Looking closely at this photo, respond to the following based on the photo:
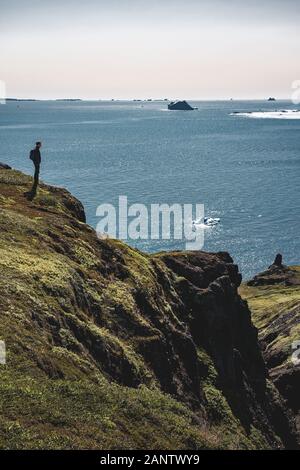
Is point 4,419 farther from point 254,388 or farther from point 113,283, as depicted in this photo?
point 254,388

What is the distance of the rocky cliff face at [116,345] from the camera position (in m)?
19.7

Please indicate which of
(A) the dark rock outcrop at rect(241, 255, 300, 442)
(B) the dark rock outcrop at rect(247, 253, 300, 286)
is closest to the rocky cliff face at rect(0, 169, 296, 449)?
(A) the dark rock outcrop at rect(241, 255, 300, 442)

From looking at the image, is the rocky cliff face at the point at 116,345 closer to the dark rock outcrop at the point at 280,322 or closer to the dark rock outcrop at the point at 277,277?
the dark rock outcrop at the point at 280,322

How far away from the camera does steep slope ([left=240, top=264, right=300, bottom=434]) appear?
160 feet

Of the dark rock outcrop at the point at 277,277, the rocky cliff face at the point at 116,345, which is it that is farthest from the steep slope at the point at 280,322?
the rocky cliff face at the point at 116,345

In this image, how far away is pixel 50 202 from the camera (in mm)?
43875

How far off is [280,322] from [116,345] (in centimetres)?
4593

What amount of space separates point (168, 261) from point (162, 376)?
15471 millimetres

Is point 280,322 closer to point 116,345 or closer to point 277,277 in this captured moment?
point 277,277

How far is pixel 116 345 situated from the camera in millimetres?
28828

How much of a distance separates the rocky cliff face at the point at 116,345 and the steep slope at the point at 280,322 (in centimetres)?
620

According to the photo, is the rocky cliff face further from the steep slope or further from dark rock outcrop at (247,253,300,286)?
dark rock outcrop at (247,253,300,286)

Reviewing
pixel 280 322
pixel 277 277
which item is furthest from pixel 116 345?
pixel 277 277
